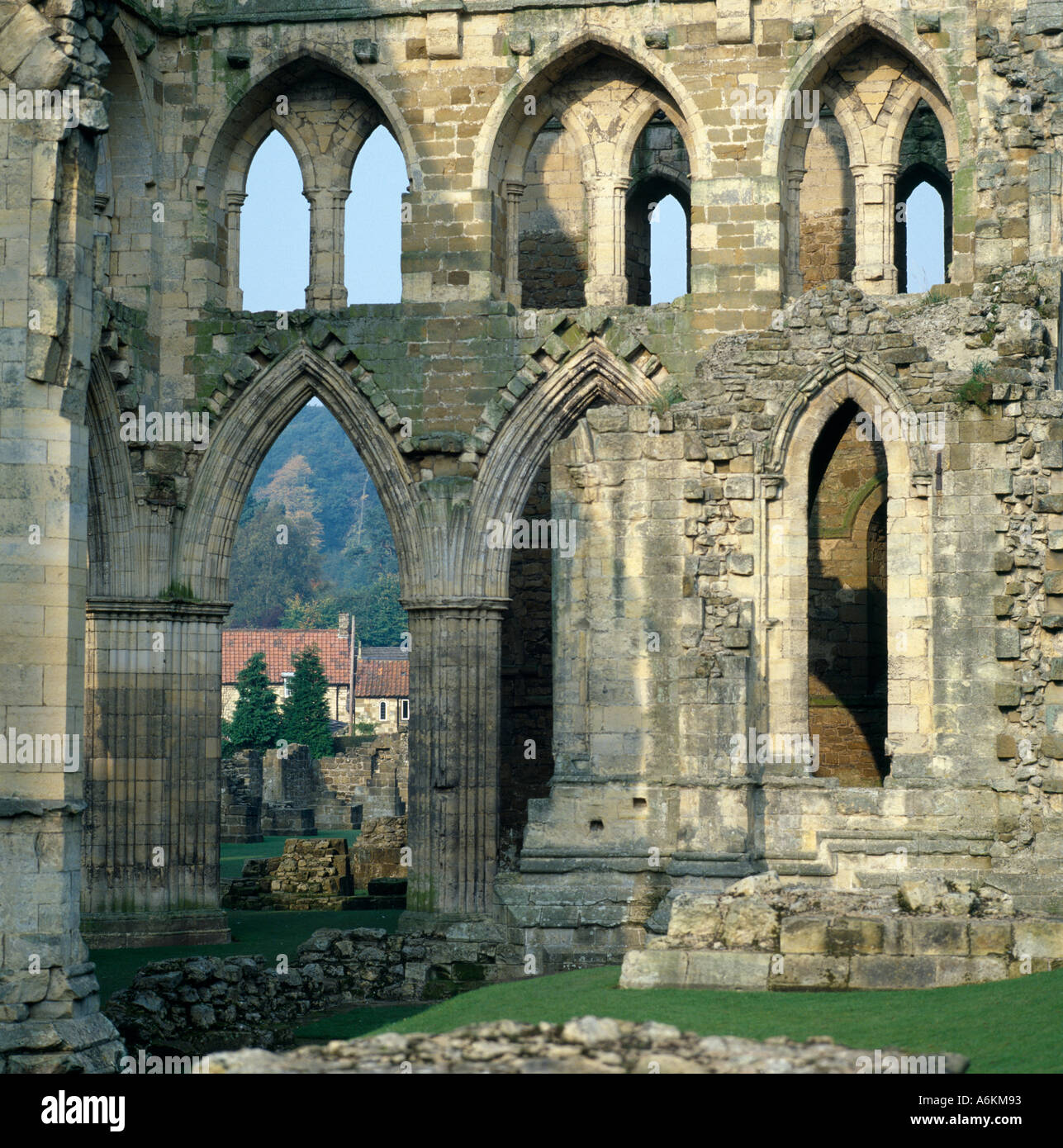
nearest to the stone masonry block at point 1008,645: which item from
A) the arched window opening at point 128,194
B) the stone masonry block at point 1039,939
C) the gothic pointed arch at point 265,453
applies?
the stone masonry block at point 1039,939

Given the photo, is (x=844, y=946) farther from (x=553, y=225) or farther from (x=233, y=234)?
(x=553, y=225)

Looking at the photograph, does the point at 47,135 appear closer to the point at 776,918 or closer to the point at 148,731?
the point at 776,918

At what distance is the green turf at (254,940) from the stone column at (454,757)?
118 centimetres

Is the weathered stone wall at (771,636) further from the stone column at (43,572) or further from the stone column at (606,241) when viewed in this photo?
the stone column at (43,572)

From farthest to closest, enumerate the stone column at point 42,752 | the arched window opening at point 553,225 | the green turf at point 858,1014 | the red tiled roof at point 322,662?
the red tiled roof at point 322,662 < the arched window opening at point 553,225 < the stone column at point 42,752 < the green turf at point 858,1014

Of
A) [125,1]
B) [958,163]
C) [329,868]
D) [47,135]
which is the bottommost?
[329,868]

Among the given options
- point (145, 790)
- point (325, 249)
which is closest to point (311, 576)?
point (325, 249)

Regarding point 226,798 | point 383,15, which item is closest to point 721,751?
point 383,15

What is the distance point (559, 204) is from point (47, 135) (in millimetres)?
12963

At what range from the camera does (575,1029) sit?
10789 mm

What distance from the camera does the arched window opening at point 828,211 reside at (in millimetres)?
27656

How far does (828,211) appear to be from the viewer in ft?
90.9

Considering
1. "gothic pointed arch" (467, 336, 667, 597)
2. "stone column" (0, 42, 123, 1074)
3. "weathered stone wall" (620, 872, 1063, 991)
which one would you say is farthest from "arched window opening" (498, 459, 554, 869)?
"weathered stone wall" (620, 872, 1063, 991)

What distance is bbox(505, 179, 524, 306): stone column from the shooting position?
81.4ft
